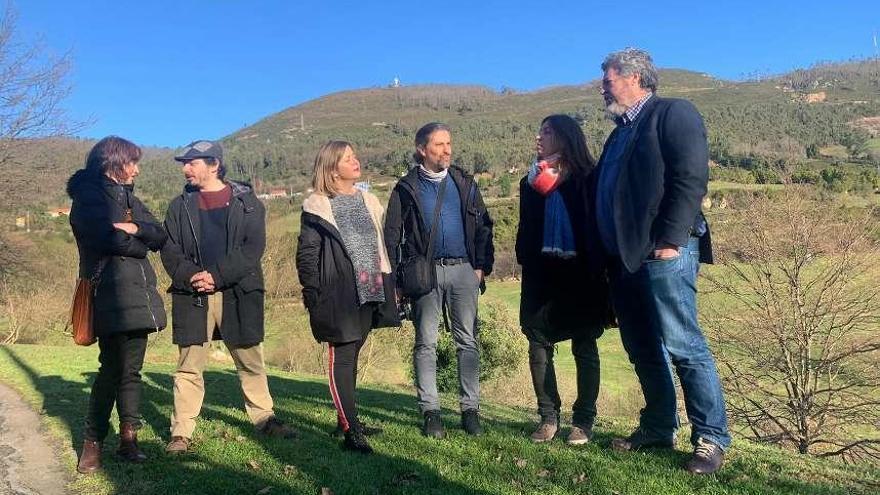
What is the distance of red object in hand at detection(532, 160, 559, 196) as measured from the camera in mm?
4445

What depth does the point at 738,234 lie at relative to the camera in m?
16.8

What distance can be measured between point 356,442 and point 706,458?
2398 mm

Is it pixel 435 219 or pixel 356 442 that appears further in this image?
pixel 435 219

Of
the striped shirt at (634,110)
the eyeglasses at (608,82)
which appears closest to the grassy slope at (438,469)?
the striped shirt at (634,110)

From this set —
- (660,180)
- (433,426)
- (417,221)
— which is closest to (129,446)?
(433,426)

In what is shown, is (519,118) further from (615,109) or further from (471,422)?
(615,109)

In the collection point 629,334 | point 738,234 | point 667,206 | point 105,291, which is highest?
point 667,206

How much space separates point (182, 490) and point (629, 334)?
3075mm

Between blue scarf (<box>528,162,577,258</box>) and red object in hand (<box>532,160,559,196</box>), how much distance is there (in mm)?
37

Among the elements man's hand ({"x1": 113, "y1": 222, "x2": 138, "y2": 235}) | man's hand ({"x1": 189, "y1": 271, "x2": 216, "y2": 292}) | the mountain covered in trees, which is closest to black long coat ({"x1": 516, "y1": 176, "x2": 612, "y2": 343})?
man's hand ({"x1": 189, "y1": 271, "x2": 216, "y2": 292})

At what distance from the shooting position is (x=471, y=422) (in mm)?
4938

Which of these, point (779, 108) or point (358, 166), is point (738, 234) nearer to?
point (358, 166)

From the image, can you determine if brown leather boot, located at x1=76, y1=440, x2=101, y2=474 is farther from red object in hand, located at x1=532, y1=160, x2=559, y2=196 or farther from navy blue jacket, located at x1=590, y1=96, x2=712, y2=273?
navy blue jacket, located at x1=590, y1=96, x2=712, y2=273

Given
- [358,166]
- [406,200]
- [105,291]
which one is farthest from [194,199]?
[406,200]
